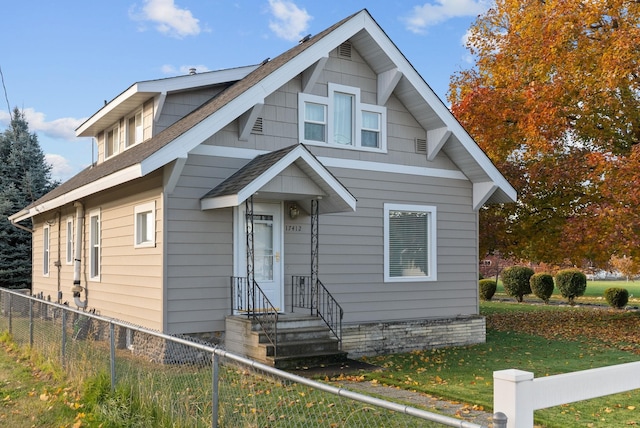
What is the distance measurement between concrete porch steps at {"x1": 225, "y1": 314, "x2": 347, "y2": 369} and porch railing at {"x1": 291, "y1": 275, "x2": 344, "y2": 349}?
0.82 m

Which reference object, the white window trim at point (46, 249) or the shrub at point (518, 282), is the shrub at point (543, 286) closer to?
the shrub at point (518, 282)

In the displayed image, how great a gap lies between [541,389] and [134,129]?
41.5 ft

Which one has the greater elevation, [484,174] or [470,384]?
[484,174]

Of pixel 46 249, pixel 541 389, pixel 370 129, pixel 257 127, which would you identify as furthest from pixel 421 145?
pixel 46 249

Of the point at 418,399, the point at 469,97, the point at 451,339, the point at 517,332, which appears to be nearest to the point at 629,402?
the point at 418,399

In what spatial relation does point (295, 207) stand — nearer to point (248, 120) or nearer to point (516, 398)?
point (248, 120)

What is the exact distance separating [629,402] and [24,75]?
50.1 ft

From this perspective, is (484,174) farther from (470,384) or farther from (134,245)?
(134,245)

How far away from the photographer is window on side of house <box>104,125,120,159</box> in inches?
610

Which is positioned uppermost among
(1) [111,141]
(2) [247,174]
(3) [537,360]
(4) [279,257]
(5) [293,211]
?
(1) [111,141]

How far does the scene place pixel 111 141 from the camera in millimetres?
16141

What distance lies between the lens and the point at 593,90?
16688mm

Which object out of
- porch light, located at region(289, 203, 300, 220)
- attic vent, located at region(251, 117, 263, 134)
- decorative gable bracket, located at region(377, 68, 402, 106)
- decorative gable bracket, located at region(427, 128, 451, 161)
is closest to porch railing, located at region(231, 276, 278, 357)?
porch light, located at region(289, 203, 300, 220)

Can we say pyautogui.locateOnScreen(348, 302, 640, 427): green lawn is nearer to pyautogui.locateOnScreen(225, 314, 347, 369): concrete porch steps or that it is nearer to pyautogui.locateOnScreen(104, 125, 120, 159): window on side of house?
pyautogui.locateOnScreen(225, 314, 347, 369): concrete porch steps
